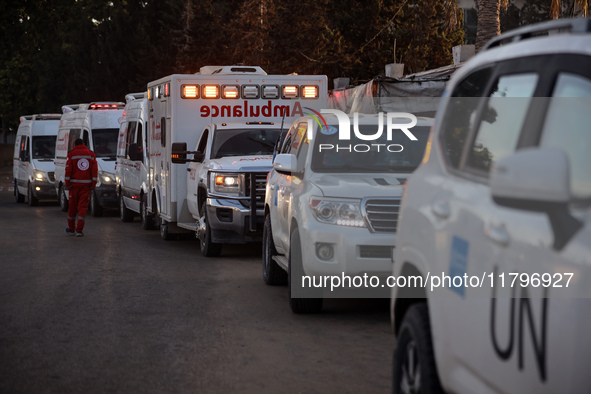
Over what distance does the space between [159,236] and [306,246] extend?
9.87 m

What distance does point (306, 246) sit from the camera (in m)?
8.73

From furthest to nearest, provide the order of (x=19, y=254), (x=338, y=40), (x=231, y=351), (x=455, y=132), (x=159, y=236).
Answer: (x=338, y=40)
(x=159, y=236)
(x=19, y=254)
(x=231, y=351)
(x=455, y=132)

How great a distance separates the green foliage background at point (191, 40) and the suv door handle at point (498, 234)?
58.5 ft

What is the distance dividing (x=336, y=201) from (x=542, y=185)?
5837 mm

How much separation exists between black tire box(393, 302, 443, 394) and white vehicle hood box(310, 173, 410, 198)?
3.86 metres

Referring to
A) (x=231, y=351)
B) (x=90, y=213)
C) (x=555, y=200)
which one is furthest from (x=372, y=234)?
(x=90, y=213)

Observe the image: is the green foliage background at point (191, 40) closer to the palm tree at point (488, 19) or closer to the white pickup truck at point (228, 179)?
the palm tree at point (488, 19)

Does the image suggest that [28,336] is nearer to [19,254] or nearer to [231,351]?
[231,351]

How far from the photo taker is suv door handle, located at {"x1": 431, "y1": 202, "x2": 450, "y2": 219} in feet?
14.1

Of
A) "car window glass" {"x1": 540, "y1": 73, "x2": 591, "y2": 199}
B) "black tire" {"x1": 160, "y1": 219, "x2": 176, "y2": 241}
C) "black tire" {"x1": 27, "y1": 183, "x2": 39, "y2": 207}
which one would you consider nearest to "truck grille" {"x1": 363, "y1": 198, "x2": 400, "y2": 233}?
"car window glass" {"x1": 540, "y1": 73, "x2": 591, "y2": 199}

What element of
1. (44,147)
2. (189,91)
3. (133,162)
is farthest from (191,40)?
(189,91)

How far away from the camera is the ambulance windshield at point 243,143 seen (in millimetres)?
14812

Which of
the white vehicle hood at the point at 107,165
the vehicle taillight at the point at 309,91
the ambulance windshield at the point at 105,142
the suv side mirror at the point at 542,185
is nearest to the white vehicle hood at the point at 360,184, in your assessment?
the suv side mirror at the point at 542,185

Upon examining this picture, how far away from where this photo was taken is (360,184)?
886cm
